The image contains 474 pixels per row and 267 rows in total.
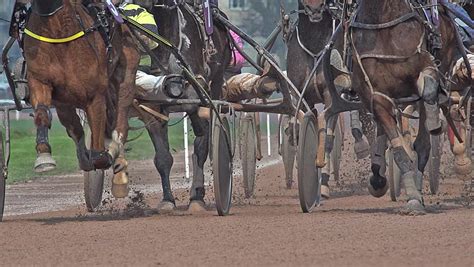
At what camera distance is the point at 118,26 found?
40.8ft

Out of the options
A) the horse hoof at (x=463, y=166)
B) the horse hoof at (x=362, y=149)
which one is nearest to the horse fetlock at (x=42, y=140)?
the horse hoof at (x=463, y=166)

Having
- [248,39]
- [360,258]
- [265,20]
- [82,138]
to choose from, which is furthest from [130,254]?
[265,20]

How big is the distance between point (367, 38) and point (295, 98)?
Answer: 2.18 m

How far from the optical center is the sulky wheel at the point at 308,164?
12789 millimetres

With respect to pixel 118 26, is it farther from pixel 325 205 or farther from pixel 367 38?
pixel 325 205

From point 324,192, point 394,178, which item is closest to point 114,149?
point 394,178

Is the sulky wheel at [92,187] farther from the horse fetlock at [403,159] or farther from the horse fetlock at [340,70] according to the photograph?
the horse fetlock at [403,159]

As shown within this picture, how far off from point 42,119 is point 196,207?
2.77 meters

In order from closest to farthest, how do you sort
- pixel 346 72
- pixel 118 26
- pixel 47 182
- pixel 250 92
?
pixel 118 26, pixel 346 72, pixel 250 92, pixel 47 182

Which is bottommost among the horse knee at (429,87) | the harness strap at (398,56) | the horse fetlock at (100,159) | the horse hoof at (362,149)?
the horse hoof at (362,149)

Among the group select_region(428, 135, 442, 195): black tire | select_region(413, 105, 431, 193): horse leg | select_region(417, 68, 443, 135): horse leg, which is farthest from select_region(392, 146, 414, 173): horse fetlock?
select_region(428, 135, 442, 195): black tire

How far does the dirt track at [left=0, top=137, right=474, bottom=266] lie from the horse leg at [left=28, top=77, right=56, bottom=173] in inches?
19.7

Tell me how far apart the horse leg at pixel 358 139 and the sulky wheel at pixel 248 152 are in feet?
3.97

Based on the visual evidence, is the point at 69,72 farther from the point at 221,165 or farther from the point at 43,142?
the point at 221,165
